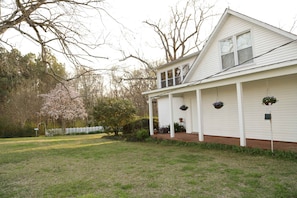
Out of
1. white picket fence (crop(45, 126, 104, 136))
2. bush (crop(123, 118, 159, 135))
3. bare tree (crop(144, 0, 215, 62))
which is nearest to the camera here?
bush (crop(123, 118, 159, 135))

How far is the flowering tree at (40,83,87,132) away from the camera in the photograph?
23828 millimetres

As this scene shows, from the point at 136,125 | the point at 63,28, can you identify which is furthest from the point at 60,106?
the point at 63,28

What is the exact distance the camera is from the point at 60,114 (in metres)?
24.1

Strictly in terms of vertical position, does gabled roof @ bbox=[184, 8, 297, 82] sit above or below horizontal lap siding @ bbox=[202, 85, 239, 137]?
above

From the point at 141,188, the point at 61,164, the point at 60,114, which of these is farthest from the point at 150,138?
the point at 60,114

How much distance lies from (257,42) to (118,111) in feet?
33.3

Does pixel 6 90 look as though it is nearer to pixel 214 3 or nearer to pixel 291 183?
pixel 214 3

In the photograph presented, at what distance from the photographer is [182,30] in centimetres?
2581

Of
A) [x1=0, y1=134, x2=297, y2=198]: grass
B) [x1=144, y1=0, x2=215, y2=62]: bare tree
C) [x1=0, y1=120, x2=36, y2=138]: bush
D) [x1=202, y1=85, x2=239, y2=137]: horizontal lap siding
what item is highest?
[x1=144, y1=0, x2=215, y2=62]: bare tree

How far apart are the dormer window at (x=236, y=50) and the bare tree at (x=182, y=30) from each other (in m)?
14.8

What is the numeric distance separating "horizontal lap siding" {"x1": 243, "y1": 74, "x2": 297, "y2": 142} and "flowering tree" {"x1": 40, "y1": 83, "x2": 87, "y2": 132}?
18.5 m

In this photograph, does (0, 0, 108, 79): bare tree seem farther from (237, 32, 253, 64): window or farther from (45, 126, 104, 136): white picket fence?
(45, 126, 104, 136): white picket fence

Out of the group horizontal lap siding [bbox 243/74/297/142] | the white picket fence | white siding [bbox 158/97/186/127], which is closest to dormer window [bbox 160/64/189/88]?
white siding [bbox 158/97/186/127]

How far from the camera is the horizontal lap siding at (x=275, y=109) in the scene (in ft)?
27.8
